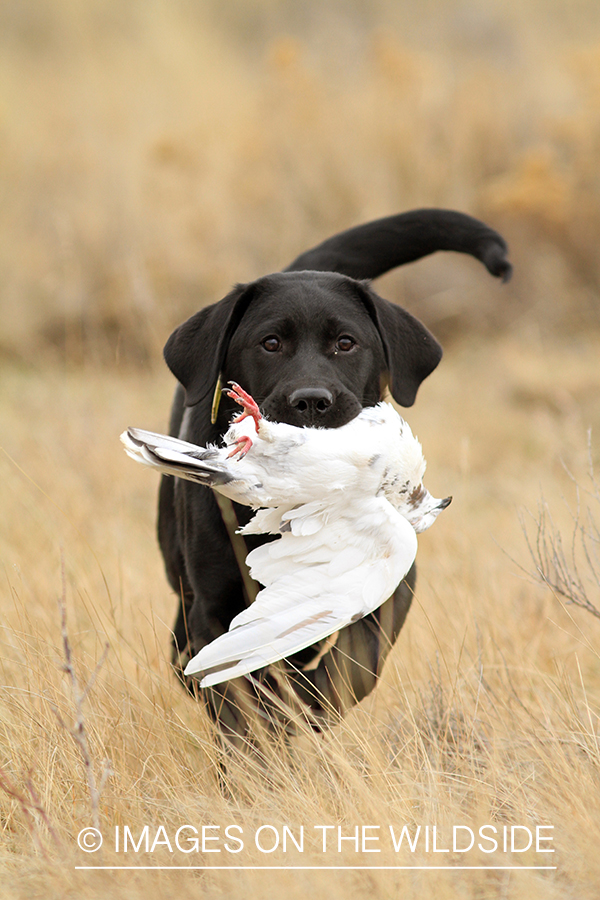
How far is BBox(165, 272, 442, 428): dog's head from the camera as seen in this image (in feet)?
8.17

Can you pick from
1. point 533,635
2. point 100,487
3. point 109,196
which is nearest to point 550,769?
point 533,635

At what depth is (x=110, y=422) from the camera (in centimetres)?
563

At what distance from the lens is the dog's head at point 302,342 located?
2490 mm

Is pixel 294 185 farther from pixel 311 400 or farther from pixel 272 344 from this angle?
pixel 311 400

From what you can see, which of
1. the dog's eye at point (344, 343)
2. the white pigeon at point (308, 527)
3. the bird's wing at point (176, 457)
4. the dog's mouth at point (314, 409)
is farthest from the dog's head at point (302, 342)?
the bird's wing at point (176, 457)

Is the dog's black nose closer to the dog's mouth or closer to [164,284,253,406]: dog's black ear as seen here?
the dog's mouth

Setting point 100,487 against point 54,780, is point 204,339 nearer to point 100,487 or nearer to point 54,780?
point 54,780

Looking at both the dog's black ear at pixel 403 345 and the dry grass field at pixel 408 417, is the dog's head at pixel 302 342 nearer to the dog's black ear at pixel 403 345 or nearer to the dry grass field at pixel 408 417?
the dog's black ear at pixel 403 345

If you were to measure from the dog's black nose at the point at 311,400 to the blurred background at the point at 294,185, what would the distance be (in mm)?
4872

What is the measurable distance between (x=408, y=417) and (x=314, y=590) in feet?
14.4

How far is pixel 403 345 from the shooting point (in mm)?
2588

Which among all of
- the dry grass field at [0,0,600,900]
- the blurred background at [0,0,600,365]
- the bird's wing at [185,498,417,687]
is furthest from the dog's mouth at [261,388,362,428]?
the blurred background at [0,0,600,365]

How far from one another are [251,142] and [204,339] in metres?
7.02

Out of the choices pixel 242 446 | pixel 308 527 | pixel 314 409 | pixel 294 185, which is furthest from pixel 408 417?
pixel 242 446
